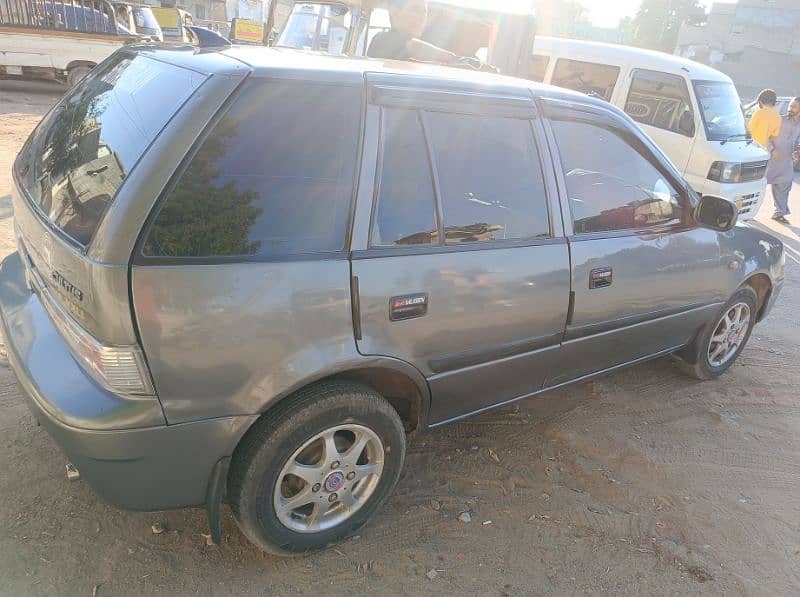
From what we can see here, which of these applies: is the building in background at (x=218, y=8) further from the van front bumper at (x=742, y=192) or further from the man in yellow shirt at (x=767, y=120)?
the van front bumper at (x=742, y=192)

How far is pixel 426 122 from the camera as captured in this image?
7.50 ft

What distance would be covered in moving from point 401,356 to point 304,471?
563 mm

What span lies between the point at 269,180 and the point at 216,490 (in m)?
1.08

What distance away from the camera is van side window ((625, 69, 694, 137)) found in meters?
7.57

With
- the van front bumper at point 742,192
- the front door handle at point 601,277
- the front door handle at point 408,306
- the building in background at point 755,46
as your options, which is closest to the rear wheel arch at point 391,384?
the front door handle at point 408,306

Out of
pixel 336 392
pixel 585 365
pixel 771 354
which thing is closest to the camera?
pixel 336 392

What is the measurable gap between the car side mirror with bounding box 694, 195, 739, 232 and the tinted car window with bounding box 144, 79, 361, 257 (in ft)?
7.12

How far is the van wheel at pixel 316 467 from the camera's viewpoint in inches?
80.5

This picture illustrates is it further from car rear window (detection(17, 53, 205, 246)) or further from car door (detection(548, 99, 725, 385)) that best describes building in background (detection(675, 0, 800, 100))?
car rear window (detection(17, 53, 205, 246))

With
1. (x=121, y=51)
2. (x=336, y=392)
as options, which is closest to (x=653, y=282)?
(x=336, y=392)

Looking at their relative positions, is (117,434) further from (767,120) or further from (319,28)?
(767,120)

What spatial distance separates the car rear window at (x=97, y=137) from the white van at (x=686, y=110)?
6.85 m

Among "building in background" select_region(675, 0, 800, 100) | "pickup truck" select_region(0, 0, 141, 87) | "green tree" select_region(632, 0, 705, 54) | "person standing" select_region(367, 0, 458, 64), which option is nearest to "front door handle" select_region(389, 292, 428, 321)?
"person standing" select_region(367, 0, 458, 64)

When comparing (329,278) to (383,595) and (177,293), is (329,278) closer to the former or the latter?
(177,293)
